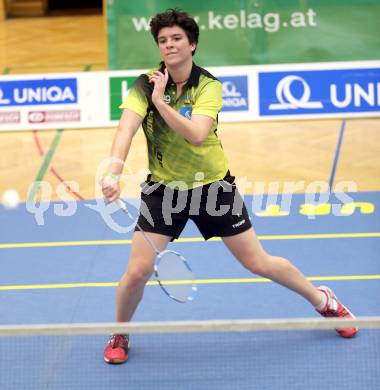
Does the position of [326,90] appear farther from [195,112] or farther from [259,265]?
[195,112]

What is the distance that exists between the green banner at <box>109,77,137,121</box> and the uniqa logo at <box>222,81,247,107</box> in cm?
96

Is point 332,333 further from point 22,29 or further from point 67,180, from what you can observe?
point 22,29

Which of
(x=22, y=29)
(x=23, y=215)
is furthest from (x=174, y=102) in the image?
(x=22, y=29)

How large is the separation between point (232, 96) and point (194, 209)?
5.03 meters

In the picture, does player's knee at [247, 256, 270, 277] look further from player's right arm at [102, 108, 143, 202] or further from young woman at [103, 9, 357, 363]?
player's right arm at [102, 108, 143, 202]

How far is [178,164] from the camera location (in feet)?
16.1

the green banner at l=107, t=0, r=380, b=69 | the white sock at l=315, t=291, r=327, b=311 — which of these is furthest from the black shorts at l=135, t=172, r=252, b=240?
the green banner at l=107, t=0, r=380, b=69

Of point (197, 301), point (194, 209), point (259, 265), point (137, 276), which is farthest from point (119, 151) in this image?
point (197, 301)

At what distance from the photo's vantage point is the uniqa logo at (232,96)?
9859 millimetres

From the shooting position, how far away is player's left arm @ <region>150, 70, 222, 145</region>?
4453mm

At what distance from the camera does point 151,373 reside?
512cm

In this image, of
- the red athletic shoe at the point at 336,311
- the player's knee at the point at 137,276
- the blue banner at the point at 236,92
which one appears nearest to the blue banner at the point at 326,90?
the blue banner at the point at 236,92

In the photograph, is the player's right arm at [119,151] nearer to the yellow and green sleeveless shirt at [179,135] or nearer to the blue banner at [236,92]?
the yellow and green sleeveless shirt at [179,135]

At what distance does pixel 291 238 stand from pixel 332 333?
1637 mm
